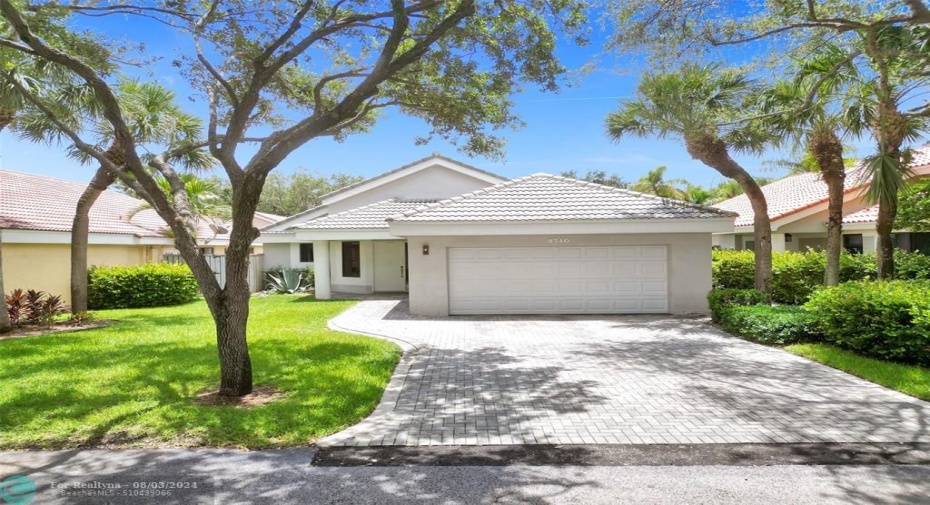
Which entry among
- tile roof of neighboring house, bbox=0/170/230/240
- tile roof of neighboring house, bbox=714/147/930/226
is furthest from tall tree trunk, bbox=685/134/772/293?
tile roof of neighboring house, bbox=0/170/230/240

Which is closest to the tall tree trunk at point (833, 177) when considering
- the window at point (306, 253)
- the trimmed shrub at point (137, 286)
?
the window at point (306, 253)

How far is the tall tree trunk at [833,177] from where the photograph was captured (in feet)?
34.7

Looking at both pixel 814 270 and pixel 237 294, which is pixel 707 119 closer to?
pixel 814 270

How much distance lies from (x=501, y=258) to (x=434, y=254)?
183 cm

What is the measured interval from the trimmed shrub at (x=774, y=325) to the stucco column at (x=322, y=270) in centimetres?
1305

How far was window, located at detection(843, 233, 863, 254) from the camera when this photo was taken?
18.5m

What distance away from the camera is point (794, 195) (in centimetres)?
2206

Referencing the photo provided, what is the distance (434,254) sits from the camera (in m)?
13.8

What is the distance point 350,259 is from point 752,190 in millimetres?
14279

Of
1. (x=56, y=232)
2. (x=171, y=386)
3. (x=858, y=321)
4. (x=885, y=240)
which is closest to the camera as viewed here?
(x=171, y=386)

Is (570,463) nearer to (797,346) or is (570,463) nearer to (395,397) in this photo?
(395,397)

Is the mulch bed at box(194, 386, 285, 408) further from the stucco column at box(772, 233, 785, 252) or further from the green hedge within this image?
the stucco column at box(772, 233, 785, 252)

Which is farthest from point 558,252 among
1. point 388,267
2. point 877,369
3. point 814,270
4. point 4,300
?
point 4,300

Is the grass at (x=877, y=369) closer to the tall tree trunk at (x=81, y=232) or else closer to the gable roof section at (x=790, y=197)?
the gable roof section at (x=790, y=197)
